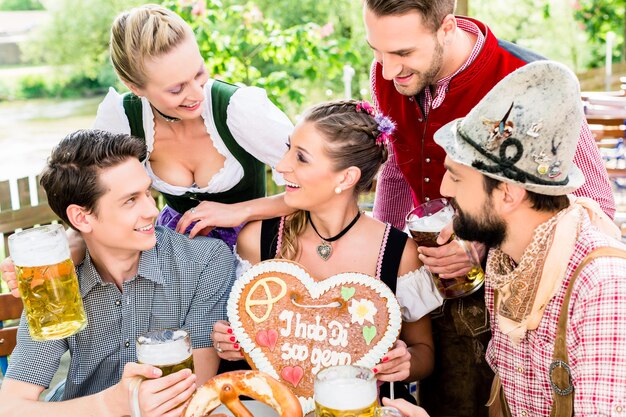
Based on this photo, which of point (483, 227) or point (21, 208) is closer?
point (483, 227)

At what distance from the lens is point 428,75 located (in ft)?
8.29

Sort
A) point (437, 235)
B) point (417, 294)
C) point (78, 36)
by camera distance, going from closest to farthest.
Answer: point (437, 235) < point (417, 294) < point (78, 36)

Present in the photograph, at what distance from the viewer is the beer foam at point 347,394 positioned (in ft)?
4.89

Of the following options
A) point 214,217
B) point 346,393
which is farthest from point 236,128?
point 346,393

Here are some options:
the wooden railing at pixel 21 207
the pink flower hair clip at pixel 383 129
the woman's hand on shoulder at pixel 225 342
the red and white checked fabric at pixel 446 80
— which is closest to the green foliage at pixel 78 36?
the wooden railing at pixel 21 207

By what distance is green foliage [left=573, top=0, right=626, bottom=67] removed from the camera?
35.1ft

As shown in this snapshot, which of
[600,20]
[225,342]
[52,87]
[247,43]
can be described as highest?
[247,43]

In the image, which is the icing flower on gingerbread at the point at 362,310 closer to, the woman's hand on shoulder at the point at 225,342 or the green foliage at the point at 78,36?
the woman's hand on shoulder at the point at 225,342

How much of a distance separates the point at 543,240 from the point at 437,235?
0.43 metres

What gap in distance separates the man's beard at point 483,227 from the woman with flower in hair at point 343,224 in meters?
0.40

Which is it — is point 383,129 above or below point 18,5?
below

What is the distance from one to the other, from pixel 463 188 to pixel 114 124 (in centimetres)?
138

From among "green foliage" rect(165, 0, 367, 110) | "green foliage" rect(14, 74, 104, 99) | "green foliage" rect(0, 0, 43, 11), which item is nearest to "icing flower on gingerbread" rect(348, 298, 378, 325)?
"green foliage" rect(165, 0, 367, 110)

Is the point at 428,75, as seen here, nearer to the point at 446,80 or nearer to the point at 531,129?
the point at 446,80
